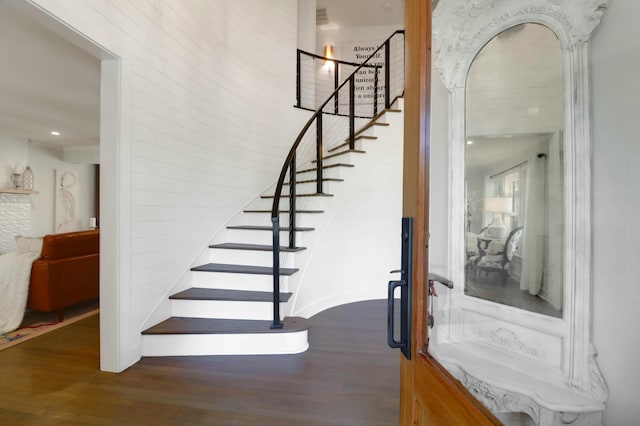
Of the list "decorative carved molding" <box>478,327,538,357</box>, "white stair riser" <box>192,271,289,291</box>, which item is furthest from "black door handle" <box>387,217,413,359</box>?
"white stair riser" <box>192,271,289,291</box>

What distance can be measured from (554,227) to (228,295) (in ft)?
8.04

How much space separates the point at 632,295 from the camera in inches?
28.0

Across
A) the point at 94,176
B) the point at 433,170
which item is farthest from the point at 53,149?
the point at 433,170

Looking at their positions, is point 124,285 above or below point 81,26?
below

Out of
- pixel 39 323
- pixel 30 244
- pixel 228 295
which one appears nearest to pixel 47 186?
pixel 30 244

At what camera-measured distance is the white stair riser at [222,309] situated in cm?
254

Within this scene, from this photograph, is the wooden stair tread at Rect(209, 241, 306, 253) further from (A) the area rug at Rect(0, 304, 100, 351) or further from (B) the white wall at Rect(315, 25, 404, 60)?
(B) the white wall at Rect(315, 25, 404, 60)

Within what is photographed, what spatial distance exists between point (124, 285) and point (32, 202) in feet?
21.7

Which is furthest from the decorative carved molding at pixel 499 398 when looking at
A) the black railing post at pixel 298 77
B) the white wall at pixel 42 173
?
the white wall at pixel 42 173

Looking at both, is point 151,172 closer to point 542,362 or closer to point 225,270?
point 225,270

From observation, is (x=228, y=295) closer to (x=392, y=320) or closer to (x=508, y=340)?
(x=392, y=320)

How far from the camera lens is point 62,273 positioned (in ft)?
9.41

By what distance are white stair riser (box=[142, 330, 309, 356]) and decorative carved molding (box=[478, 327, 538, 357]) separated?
→ 66.0 inches

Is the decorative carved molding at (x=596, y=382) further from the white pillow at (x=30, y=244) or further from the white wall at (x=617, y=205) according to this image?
the white pillow at (x=30, y=244)
